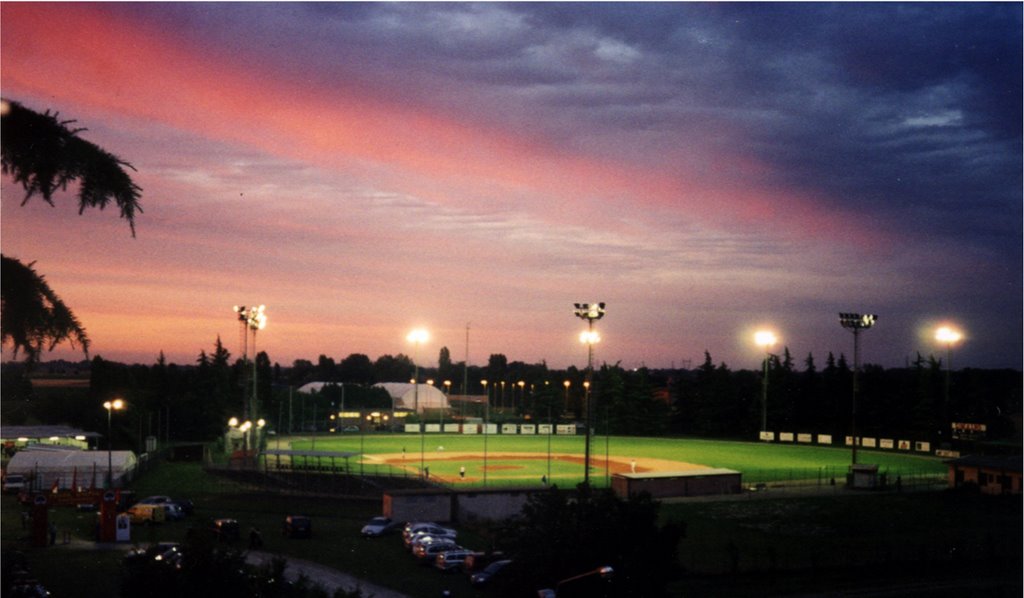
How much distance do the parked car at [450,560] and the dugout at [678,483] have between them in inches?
578

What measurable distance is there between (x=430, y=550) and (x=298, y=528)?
594 cm

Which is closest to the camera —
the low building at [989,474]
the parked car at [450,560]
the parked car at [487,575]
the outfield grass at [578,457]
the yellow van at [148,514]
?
the parked car at [487,575]

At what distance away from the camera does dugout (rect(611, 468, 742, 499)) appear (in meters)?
39.4

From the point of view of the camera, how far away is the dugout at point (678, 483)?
39375 millimetres

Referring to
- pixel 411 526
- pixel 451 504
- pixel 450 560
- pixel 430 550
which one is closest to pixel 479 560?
pixel 450 560

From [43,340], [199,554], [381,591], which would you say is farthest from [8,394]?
Answer: [381,591]

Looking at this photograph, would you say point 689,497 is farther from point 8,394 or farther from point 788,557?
point 8,394

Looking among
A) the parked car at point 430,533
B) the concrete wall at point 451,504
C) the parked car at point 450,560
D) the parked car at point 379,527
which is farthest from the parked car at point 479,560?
the concrete wall at point 451,504

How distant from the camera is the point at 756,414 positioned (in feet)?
255

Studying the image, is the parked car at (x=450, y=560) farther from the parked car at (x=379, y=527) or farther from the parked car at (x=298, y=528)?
the parked car at (x=298, y=528)

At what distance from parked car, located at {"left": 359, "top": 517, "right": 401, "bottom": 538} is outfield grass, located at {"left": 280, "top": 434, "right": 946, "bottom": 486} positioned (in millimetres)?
13248

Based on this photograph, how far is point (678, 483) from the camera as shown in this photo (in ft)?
134

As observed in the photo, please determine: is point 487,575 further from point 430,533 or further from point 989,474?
point 989,474

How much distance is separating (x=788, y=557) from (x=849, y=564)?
175cm
